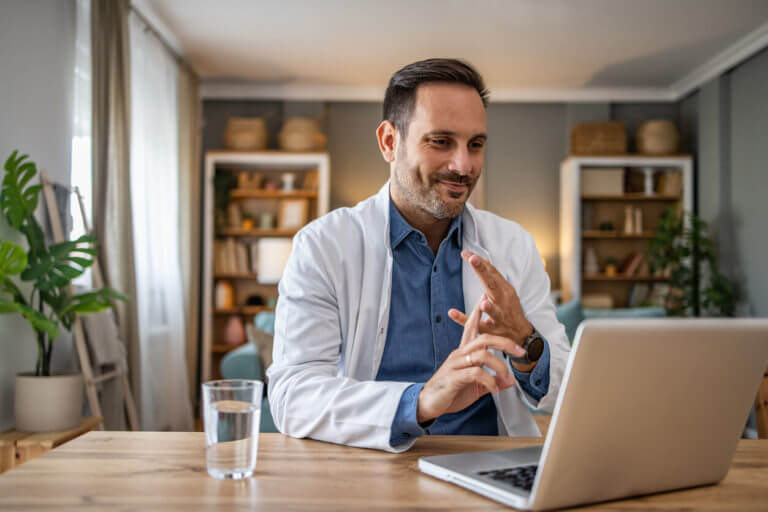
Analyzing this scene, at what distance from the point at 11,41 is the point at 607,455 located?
118 inches

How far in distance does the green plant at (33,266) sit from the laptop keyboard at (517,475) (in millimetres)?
2191

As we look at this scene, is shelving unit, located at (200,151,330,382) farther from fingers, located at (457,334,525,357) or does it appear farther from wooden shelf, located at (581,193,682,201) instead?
fingers, located at (457,334,525,357)

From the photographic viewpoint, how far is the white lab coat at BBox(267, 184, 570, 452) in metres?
1.07

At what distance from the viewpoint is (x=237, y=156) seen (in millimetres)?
5750

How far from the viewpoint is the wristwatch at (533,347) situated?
44.6 inches

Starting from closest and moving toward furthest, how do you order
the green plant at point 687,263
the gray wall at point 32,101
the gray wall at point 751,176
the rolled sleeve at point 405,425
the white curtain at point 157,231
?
the rolled sleeve at point 405,425 → the gray wall at point 32,101 → the white curtain at point 157,231 → the gray wall at point 751,176 → the green plant at point 687,263

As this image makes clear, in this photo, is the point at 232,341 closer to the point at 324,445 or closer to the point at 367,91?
the point at 367,91

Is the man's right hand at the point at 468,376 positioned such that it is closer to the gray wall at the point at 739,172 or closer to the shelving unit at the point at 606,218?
the gray wall at the point at 739,172

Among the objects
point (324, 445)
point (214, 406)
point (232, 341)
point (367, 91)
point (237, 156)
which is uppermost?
point (367, 91)

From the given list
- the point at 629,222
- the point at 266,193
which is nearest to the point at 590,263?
the point at 629,222

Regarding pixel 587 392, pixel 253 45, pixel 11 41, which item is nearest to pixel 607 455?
pixel 587 392

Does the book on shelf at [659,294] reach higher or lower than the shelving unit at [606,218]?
lower

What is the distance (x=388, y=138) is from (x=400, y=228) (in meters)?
0.23

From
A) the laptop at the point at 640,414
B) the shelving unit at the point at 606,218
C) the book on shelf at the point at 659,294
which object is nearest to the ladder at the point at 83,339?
the laptop at the point at 640,414
